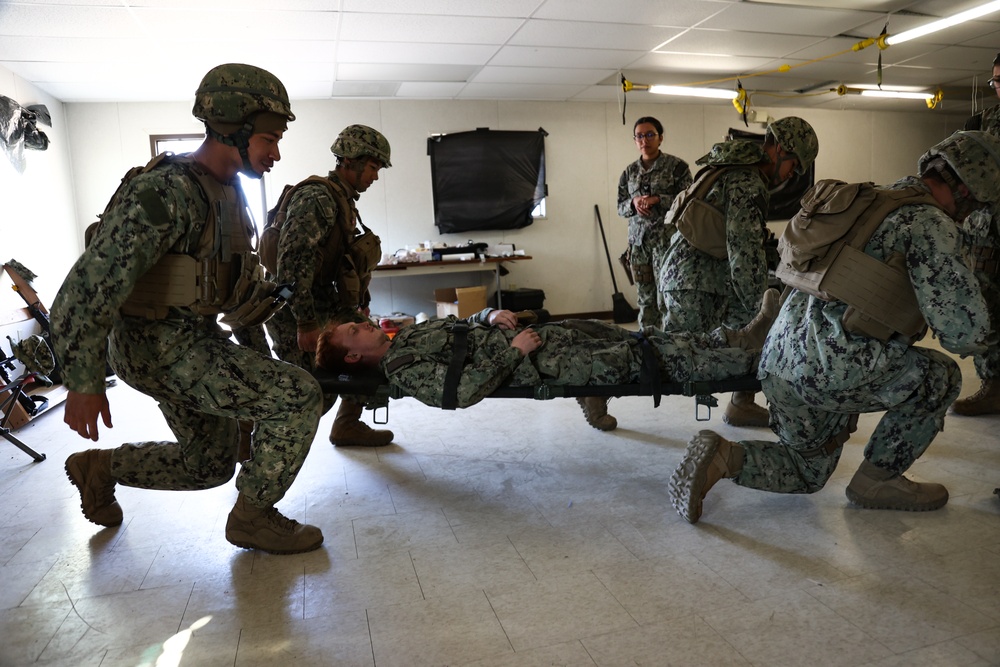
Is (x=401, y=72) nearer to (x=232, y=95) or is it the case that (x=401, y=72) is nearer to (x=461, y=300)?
(x=461, y=300)

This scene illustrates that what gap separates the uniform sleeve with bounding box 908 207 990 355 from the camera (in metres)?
1.92

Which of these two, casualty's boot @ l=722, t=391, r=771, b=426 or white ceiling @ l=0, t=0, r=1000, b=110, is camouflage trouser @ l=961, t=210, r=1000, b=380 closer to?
casualty's boot @ l=722, t=391, r=771, b=426

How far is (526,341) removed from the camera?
8.80 feet

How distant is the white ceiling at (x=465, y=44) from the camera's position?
4555 mm

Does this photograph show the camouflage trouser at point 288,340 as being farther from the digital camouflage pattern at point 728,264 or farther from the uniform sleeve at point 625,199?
the uniform sleeve at point 625,199

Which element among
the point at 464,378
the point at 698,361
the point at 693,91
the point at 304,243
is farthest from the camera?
the point at 693,91

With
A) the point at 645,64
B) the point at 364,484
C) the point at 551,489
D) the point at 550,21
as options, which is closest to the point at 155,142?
the point at 550,21

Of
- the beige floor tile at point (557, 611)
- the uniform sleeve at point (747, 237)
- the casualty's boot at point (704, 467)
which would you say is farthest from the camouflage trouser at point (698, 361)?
the beige floor tile at point (557, 611)

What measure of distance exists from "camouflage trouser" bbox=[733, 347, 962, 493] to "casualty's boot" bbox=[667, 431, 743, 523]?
6 centimetres

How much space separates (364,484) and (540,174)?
5.60 meters

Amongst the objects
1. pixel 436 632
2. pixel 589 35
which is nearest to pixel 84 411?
pixel 436 632

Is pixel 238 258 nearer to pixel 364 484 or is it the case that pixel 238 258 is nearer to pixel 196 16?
pixel 364 484

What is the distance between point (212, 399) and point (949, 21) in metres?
5.98

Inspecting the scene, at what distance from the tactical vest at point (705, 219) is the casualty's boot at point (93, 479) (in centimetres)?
259
